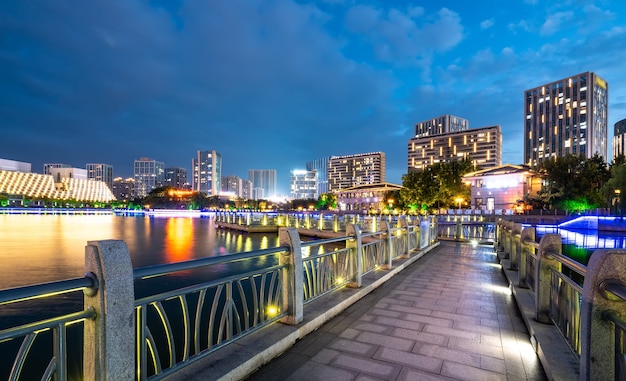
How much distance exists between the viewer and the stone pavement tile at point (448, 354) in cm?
398

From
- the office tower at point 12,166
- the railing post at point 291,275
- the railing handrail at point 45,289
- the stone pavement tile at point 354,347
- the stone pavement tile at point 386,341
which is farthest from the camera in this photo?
the office tower at point 12,166

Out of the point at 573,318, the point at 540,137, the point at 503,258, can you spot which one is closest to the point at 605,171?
the point at 503,258

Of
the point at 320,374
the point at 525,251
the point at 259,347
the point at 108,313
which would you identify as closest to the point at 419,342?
the point at 320,374

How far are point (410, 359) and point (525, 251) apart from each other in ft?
13.4

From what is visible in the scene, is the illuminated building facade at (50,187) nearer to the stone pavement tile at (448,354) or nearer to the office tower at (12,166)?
the office tower at (12,166)

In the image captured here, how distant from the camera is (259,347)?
382 centimetres

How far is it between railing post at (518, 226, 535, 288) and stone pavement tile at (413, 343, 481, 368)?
10.2 feet

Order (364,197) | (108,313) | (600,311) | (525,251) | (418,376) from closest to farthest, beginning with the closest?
1. (108,313)
2. (600,311)
3. (418,376)
4. (525,251)
5. (364,197)

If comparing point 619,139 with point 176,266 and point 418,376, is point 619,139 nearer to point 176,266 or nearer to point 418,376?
point 418,376

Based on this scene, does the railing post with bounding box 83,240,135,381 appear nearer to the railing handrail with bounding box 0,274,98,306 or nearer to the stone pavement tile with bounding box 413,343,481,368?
the railing handrail with bounding box 0,274,98,306

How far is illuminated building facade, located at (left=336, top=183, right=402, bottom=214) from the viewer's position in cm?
11299

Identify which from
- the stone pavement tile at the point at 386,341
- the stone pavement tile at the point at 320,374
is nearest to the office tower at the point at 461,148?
the stone pavement tile at the point at 386,341

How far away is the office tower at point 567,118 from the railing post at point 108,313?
146534 mm

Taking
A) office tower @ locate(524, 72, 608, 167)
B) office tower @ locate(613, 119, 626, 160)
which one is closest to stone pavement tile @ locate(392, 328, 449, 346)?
office tower @ locate(524, 72, 608, 167)
